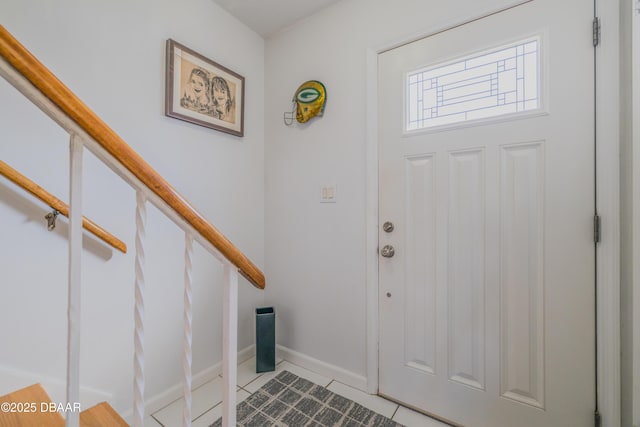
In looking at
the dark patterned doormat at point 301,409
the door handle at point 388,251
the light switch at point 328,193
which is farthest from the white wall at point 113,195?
the door handle at point 388,251

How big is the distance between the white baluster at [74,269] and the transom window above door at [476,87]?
1.42 metres

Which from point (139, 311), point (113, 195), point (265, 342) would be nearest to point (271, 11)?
point (113, 195)

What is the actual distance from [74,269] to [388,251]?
52.9 inches

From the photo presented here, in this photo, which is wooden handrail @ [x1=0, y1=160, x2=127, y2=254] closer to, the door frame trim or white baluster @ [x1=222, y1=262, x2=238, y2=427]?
white baluster @ [x1=222, y1=262, x2=238, y2=427]

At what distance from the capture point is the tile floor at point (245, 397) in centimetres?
138

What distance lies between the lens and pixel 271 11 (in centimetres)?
180

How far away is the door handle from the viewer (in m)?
1.52

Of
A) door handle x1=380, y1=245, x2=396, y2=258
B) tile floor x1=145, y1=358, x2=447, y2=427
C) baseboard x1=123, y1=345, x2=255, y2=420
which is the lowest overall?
tile floor x1=145, y1=358, x2=447, y2=427

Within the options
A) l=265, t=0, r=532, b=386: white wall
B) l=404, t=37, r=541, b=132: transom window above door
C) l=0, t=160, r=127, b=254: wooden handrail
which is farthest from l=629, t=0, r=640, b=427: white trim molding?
l=0, t=160, r=127, b=254: wooden handrail

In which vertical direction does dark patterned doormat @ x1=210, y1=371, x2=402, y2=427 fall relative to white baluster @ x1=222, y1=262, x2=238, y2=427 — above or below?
below

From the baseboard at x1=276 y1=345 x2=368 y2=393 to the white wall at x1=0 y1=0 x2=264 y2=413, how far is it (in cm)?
34

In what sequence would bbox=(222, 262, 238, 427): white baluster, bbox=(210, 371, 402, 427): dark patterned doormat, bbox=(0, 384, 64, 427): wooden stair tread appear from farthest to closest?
bbox=(210, 371, 402, 427): dark patterned doormat → bbox=(0, 384, 64, 427): wooden stair tread → bbox=(222, 262, 238, 427): white baluster

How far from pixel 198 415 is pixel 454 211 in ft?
5.63

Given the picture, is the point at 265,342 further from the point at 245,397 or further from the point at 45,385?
the point at 45,385
